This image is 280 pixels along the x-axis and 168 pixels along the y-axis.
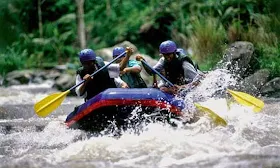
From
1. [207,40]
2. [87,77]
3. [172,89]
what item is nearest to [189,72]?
[172,89]

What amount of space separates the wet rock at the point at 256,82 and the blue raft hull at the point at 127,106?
4328mm

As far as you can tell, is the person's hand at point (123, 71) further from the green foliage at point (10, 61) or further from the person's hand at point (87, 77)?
the green foliage at point (10, 61)

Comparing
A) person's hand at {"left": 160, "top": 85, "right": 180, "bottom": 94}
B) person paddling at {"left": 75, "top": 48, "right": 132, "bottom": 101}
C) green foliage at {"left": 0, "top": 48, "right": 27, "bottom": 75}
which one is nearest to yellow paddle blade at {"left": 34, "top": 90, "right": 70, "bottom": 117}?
person paddling at {"left": 75, "top": 48, "right": 132, "bottom": 101}

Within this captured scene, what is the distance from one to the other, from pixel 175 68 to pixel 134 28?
1279 cm

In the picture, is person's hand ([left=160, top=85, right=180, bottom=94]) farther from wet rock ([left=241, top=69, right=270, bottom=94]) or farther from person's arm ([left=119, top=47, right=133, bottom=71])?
wet rock ([left=241, top=69, right=270, bottom=94])

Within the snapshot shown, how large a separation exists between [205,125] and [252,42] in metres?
5.34

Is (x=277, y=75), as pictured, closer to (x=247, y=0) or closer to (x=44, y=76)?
(x=247, y=0)

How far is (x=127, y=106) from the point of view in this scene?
6.50 metres

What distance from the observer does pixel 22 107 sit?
Result: 37.4 feet

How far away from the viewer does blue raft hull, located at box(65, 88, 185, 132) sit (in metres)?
6.47

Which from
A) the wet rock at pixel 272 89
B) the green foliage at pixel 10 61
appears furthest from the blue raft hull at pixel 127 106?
the green foliage at pixel 10 61

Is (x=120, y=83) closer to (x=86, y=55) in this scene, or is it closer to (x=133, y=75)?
(x=133, y=75)

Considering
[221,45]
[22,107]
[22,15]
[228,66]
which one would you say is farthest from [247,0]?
[22,15]

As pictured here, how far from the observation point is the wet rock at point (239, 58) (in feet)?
36.3
